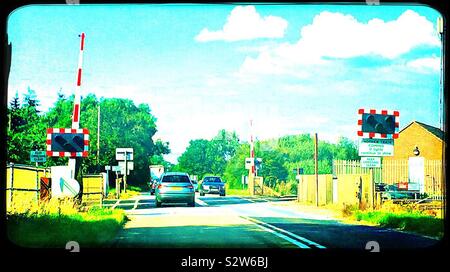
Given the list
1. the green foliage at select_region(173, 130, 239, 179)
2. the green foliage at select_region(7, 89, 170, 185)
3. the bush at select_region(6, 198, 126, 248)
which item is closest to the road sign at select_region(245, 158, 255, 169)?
the green foliage at select_region(173, 130, 239, 179)

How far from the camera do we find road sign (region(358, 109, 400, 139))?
19.8 feet

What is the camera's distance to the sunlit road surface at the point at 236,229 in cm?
577

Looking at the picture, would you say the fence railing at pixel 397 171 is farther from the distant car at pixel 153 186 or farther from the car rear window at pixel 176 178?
the distant car at pixel 153 186

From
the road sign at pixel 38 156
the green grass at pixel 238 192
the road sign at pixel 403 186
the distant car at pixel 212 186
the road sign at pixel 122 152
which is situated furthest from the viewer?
the green grass at pixel 238 192

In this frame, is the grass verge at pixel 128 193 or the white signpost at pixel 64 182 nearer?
the white signpost at pixel 64 182

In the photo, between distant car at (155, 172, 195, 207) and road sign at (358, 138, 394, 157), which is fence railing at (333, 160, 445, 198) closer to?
road sign at (358, 138, 394, 157)

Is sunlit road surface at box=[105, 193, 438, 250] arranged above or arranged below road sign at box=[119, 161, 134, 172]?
below

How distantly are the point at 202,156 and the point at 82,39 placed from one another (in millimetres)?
1428

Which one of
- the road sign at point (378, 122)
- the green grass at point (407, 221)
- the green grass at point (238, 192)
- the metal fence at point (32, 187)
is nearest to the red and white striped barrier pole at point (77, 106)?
the metal fence at point (32, 187)

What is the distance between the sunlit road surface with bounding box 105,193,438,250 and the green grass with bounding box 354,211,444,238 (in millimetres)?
117

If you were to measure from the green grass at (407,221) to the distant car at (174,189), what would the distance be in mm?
1703

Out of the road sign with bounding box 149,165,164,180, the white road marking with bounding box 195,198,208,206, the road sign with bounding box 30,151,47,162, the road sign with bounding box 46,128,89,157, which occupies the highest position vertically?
the road sign with bounding box 46,128,89,157

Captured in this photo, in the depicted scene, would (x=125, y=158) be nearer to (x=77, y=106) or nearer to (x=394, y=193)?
(x=77, y=106)
